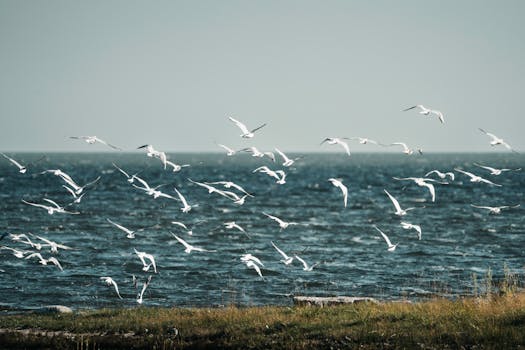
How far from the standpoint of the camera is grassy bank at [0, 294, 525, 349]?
59.5 ft

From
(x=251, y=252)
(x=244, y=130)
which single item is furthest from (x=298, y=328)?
(x=251, y=252)

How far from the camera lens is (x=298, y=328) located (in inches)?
766

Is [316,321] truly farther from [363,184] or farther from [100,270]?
[363,184]

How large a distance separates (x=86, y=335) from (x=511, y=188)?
11501 cm

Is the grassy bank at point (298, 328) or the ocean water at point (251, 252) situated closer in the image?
the grassy bank at point (298, 328)

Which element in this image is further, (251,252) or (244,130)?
(251,252)

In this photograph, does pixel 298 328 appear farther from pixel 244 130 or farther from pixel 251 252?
pixel 251 252

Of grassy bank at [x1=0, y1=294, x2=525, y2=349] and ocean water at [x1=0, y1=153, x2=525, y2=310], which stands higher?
grassy bank at [x1=0, y1=294, x2=525, y2=349]

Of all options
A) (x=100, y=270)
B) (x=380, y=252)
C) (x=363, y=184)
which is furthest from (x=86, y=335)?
(x=363, y=184)

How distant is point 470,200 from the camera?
102 metres

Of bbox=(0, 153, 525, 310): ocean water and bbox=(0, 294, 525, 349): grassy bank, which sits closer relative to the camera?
bbox=(0, 294, 525, 349): grassy bank

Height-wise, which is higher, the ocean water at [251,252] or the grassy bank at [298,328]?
the grassy bank at [298,328]

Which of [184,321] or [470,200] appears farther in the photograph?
[470,200]

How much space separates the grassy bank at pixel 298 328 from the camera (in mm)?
18141
